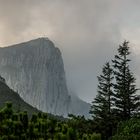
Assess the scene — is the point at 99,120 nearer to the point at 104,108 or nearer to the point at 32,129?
the point at 104,108

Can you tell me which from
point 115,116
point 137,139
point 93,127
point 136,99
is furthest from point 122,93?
point 137,139

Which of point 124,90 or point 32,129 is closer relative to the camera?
point 32,129

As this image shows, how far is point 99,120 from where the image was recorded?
39.1 meters

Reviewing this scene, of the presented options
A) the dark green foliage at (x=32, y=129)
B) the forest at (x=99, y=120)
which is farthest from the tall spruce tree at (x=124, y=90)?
the dark green foliage at (x=32, y=129)

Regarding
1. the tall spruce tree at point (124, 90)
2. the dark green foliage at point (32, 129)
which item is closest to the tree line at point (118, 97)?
the tall spruce tree at point (124, 90)

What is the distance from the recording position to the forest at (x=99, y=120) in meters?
11.8

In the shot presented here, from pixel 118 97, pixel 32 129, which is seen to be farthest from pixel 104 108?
pixel 32 129

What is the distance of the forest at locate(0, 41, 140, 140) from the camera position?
11758 millimetres

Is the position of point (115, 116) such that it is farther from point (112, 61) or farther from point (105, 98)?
point (112, 61)

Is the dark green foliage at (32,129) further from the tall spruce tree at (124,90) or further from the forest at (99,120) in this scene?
the tall spruce tree at (124,90)

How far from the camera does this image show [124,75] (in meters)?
49.5

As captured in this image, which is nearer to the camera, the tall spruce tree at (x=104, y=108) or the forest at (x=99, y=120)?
the forest at (x=99, y=120)

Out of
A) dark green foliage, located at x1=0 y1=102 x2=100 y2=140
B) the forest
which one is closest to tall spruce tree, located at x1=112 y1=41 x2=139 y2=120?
the forest

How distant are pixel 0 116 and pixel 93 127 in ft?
78.2
